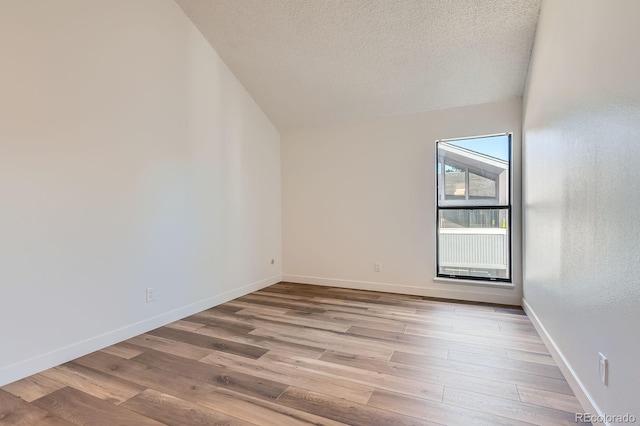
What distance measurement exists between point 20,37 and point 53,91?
1.10 ft

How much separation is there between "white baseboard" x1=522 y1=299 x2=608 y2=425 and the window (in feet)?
3.47

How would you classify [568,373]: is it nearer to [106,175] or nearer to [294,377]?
[294,377]

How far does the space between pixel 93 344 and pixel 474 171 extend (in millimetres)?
4143

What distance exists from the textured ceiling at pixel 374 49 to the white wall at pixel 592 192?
57 centimetres

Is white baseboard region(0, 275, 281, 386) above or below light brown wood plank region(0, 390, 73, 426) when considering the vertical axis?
above

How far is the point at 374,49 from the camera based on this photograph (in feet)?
11.0

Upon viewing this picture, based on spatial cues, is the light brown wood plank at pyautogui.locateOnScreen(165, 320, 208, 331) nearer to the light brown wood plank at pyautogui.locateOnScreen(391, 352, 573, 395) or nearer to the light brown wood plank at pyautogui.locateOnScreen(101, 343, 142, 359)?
the light brown wood plank at pyautogui.locateOnScreen(101, 343, 142, 359)

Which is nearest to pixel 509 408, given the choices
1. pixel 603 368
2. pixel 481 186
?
pixel 603 368

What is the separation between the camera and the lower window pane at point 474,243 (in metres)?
3.77

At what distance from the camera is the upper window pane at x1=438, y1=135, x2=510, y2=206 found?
3754mm

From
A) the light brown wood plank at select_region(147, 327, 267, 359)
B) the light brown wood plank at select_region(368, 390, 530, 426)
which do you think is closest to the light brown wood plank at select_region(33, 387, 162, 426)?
the light brown wood plank at select_region(147, 327, 267, 359)

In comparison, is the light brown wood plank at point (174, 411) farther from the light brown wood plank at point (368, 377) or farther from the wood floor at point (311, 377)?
the light brown wood plank at point (368, 377)

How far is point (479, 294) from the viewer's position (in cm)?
377

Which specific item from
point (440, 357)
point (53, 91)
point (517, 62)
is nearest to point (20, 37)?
point (53, 91)
